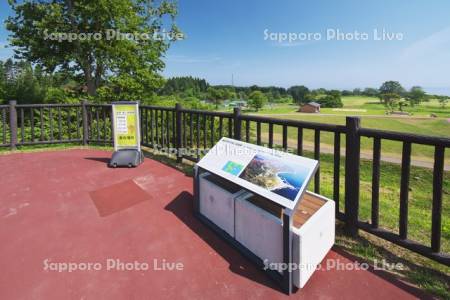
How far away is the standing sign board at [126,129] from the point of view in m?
4.43

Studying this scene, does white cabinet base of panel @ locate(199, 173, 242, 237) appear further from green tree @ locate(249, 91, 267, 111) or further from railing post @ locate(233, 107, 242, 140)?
green tree @ locate(249, 91, 267, 111)

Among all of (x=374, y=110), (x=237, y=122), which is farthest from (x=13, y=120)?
(x=374, y=110)

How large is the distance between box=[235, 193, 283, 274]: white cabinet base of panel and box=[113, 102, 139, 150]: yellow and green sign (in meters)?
3.02

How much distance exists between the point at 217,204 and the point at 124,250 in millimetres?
833

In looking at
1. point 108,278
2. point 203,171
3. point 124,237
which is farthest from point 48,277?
point 203,171

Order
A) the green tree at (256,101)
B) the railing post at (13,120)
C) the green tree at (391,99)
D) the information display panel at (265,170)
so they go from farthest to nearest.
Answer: the green tree at (391,99), the green tree at (256,101), the railing post at (13,120), the information display panel at (265,170)

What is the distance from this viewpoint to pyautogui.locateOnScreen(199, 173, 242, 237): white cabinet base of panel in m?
2.14

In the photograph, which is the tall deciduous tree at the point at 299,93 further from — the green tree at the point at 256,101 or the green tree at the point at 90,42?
the green tree at the point at 90,42

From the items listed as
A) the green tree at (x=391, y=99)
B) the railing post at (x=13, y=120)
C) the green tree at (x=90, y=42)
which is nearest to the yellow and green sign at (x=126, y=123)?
the railing post at (x=13, y=120)

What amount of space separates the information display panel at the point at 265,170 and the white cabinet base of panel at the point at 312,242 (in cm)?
20

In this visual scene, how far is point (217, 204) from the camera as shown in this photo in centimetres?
230

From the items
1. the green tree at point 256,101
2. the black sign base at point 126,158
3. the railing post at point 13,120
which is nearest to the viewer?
the black sign base at point 126,158

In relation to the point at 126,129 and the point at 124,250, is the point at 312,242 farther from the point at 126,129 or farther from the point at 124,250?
the point at 126,129

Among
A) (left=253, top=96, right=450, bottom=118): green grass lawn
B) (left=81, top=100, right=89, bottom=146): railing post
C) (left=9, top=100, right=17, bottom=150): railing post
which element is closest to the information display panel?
(left=81, top=100, right=89, bottom=146): railing post
